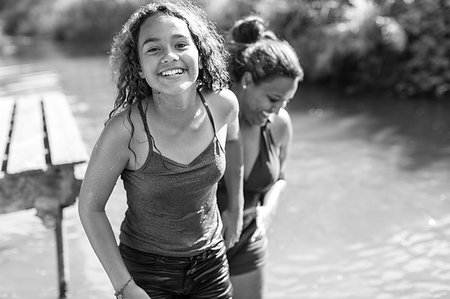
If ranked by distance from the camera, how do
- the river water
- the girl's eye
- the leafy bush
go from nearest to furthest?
the girl's eye < the river water < the leafy bush

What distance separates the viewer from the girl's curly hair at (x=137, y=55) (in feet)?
7.23

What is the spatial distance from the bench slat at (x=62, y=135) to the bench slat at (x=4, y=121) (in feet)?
0.86

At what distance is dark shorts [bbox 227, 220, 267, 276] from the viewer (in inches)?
113

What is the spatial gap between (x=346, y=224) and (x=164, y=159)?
11.1 ft

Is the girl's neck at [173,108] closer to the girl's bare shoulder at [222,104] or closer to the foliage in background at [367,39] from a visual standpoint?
the girl's bare shoulder at [222,104]

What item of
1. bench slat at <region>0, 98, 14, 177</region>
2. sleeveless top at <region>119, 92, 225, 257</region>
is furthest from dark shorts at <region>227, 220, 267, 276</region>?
bench slat at <region>0, 98, 14, 177</region>

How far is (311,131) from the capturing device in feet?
27.2

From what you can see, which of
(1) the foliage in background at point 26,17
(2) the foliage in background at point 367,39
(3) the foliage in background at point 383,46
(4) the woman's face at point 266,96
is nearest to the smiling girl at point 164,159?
(4) the woman's face at point 266,96

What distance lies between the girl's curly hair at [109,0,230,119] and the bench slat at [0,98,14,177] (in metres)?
1.46

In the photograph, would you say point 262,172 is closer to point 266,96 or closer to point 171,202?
point 266,96

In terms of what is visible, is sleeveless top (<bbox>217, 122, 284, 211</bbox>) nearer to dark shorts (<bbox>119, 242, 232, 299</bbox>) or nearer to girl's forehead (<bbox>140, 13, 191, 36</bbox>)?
dark shorts (<bbox>119, 242, 232, 299</bbox>)

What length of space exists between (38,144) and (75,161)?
17.3 inches

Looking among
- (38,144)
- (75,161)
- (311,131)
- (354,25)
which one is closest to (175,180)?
(75,161)

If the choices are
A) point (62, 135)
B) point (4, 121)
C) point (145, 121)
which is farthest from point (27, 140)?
point (145, 121)
